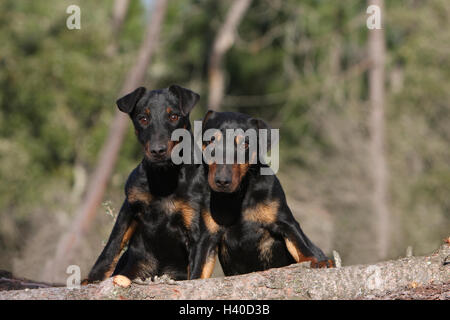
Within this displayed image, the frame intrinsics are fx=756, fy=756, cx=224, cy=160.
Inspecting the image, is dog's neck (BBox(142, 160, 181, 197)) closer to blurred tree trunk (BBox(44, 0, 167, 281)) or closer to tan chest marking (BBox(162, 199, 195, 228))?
tan chest marking (BBox(162, 199, 195, 228))

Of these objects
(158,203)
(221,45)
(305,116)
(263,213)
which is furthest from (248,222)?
(305,116)

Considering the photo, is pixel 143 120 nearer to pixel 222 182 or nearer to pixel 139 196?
pixel 139 196

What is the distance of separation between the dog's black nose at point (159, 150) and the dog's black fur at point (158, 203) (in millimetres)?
12

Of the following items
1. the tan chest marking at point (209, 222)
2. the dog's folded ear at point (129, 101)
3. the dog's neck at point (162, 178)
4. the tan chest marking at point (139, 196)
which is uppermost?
the dog's folded ear at point (129, 101)

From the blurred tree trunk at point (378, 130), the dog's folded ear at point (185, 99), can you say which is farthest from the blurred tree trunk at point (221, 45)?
the dog's folded ear at point (185, 99)

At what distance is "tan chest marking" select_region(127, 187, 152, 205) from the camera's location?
23.0 ft

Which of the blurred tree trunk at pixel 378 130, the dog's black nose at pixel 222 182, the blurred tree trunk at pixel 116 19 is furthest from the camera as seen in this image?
the blurred tree trunk at pixel 116 19

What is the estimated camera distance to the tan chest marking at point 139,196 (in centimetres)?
700

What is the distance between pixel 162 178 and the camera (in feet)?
23.3

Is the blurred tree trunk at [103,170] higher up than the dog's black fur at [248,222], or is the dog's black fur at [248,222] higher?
the blurred tree trunk at [103,170]

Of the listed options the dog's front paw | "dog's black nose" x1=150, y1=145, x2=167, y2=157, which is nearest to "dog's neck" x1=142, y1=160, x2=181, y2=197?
"dog's black nose" x1=150, y1=145, x2=167, y2=157

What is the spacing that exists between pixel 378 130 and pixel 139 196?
23.2 m

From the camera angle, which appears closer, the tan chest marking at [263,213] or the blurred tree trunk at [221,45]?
the tan chest marking at [263,213]

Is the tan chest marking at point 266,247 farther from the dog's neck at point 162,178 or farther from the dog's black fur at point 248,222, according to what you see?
the dog's neck at point 162,178
